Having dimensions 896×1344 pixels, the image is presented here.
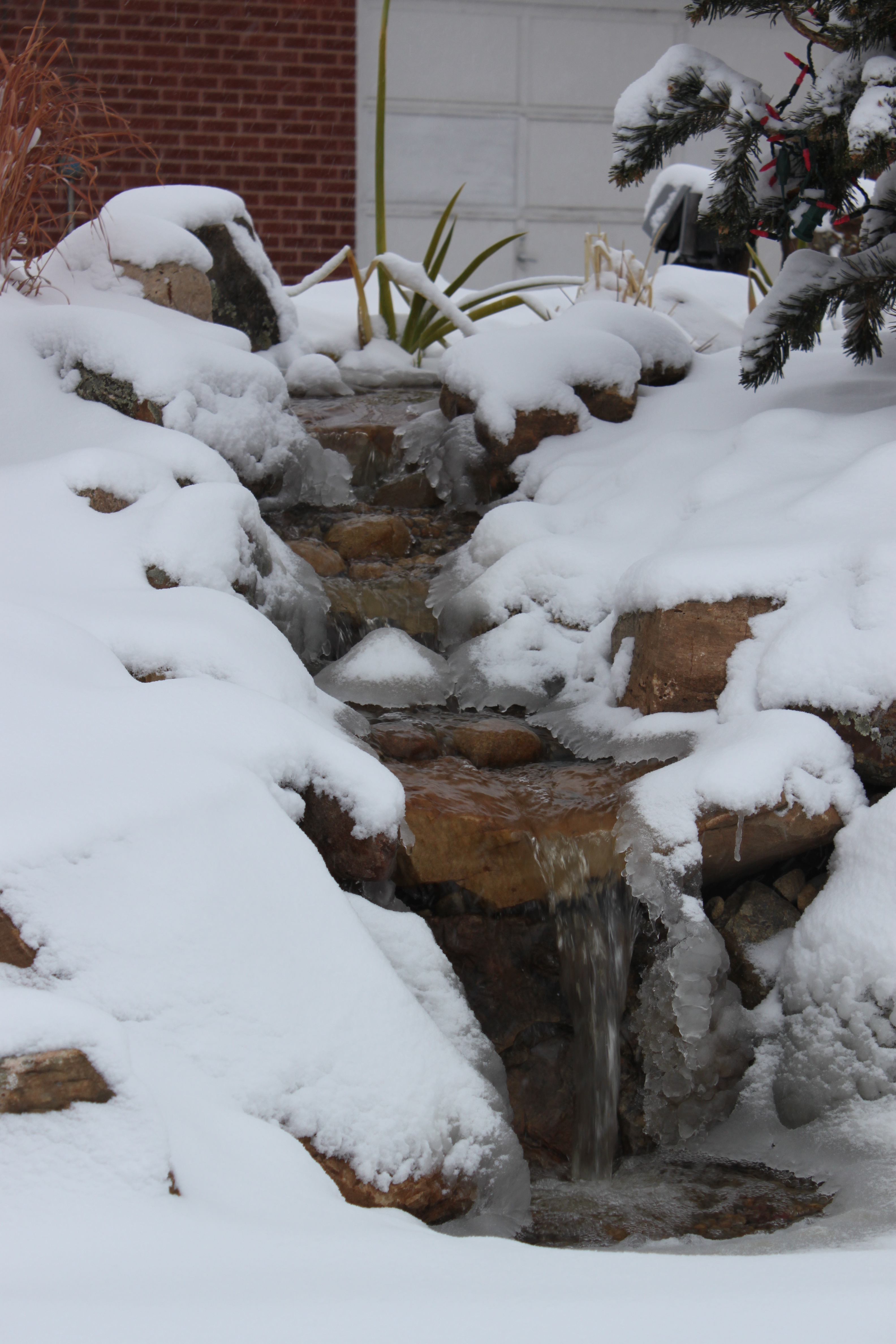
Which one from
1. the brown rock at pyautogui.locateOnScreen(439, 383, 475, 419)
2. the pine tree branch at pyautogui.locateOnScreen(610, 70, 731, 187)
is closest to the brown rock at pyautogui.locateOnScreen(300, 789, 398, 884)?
the pine tree branch at pyautogui.locateOnScreen(610, 70, 731, 187)

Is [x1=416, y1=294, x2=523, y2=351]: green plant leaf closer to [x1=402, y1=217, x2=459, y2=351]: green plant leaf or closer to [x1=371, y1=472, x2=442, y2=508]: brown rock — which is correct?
[x1=402, y1=217, x2=459, y2=351]: green plant leaf

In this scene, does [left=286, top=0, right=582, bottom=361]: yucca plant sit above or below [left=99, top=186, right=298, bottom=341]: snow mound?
below

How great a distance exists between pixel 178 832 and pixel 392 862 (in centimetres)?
47

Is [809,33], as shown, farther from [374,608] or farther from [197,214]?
[197,214]

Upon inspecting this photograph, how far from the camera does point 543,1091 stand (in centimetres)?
206

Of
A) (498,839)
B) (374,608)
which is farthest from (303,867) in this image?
(374,608)

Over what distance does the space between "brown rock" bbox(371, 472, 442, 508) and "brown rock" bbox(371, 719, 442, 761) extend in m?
1.30

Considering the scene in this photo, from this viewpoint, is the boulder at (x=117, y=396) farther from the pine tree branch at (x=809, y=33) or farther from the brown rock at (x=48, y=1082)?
the brown rock at (x=48, y=1082)

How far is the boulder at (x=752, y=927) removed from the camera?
2.00 m

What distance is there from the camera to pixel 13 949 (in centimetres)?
126

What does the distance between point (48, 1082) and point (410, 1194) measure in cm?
50

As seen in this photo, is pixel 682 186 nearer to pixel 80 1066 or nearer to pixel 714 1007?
pixel 714 1007

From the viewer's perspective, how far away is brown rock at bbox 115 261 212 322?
3.41m

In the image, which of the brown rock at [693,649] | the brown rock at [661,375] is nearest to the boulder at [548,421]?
the brown rock at [661,375]
